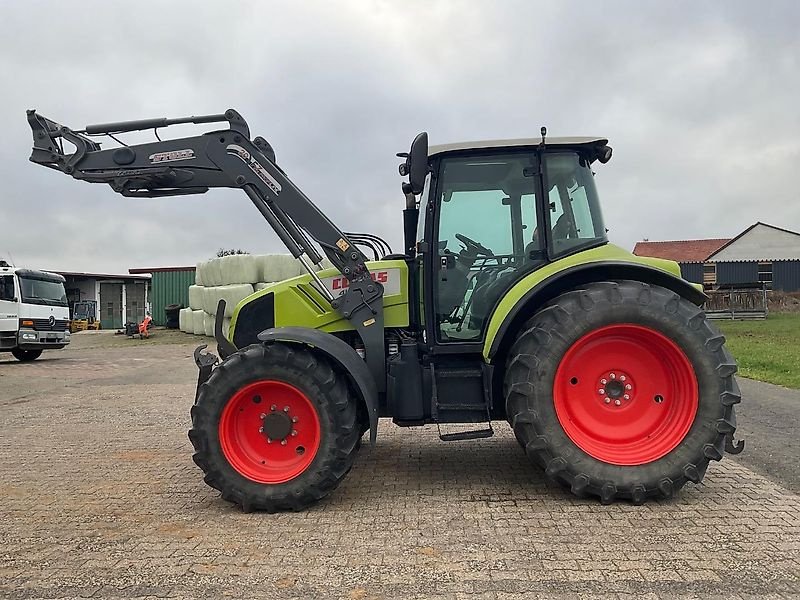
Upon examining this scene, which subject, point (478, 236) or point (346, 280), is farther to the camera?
point (346, 280)

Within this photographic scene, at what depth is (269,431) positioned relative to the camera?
459cm

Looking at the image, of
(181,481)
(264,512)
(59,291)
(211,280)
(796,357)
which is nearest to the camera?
(264,512)

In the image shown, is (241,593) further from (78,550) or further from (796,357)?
(796,357)

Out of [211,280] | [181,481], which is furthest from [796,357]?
[211,280]

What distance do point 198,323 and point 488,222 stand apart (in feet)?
71.9

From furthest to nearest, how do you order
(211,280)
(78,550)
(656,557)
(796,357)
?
(211,280) → (796,357) → (78,550) → (656,557)

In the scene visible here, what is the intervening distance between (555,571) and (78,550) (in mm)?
2781

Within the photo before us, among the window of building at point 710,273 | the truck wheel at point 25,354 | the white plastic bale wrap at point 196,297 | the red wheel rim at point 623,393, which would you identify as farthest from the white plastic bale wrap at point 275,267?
the window of building at point 710,273

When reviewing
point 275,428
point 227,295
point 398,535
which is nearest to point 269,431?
point 275,428

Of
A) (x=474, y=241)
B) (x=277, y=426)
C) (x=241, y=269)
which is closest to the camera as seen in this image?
(x=277, y=426)

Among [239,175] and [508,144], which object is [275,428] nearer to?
[239,175]

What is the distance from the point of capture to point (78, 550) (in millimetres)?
3873

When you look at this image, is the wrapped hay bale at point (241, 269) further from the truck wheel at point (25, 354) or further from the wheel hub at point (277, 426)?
the wheel hub at point (277, 426)

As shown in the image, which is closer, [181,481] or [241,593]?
[241,593]
